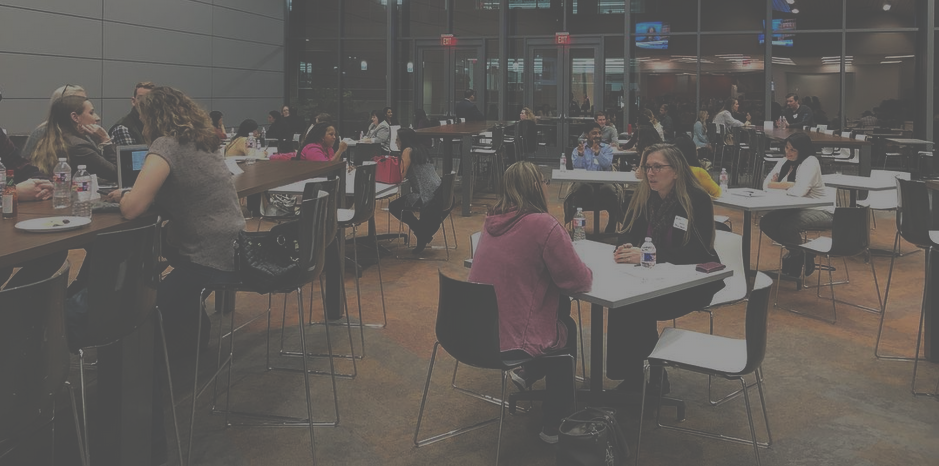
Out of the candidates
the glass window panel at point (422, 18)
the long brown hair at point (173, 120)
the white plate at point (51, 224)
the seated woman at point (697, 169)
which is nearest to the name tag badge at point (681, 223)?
the seated woman at point (697, 169)

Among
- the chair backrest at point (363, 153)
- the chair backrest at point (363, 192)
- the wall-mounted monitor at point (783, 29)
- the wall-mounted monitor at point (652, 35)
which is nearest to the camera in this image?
the chair backrest at point (363, 192)

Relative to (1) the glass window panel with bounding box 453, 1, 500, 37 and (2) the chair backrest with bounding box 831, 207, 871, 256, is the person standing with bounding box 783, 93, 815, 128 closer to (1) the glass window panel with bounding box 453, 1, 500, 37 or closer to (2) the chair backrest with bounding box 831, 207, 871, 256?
(1) the glass window panel with bounding box 453, 1, 500, 37

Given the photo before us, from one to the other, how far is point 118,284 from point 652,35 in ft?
49.4

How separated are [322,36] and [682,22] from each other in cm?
773

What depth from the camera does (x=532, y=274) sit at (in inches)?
136

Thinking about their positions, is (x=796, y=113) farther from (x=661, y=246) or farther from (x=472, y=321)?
(x=472, y=321)

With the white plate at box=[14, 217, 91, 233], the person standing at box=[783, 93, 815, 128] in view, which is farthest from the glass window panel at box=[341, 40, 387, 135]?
the white plate at box=[14, 217, 91, 233]

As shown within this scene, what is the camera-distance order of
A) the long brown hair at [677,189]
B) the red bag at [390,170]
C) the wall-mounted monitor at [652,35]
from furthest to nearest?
the wall-mounted monitor at [652,35], the red bag at [390,170], the long brown hair at [677,189]

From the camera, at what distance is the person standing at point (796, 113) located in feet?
45.4

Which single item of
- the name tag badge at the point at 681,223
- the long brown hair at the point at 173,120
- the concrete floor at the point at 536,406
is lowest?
the concrete floor at the point at 536,406

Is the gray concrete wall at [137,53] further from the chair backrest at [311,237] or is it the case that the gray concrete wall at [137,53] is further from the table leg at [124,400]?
the table leg at [124,400]

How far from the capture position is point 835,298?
636 cm

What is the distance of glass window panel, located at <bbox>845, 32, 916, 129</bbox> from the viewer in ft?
48.4

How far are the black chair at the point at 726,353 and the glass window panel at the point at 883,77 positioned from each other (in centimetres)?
1319
